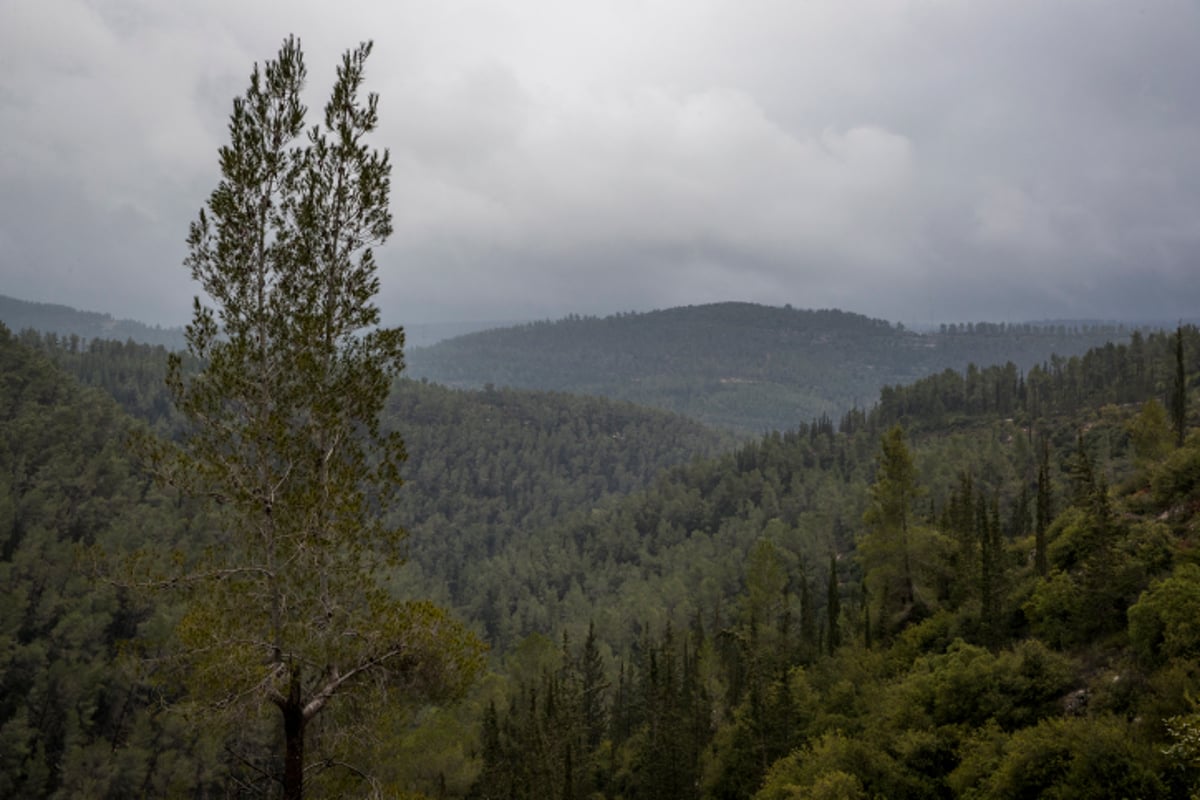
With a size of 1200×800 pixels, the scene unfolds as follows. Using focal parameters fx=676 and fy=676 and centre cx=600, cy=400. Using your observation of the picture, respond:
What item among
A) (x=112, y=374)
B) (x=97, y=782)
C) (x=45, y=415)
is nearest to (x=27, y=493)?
(x=45, y=415)

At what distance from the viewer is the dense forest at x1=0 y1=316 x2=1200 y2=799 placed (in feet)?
66.4

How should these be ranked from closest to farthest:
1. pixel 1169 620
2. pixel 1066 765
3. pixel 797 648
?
pixel 1066 765, pixel 1169 620, pixel 797 648

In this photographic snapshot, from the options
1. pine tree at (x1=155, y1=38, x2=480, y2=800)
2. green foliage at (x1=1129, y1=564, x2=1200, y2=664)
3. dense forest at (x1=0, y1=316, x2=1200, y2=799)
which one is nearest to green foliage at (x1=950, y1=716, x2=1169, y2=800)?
dense forest at (x1=0, y1=316, x2=1200, y2=799)

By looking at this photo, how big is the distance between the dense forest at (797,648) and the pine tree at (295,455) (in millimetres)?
1277

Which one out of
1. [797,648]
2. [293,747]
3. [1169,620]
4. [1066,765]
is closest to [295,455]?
[293,747]

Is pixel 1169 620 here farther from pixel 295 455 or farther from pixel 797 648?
pixel 797 648

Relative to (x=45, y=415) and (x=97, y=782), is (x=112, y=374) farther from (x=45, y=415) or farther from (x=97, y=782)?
(x=97, y=782)

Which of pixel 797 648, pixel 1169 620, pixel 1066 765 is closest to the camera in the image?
pixel 1066 765

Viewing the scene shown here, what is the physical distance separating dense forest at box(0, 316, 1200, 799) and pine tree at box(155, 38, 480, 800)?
4.19ft

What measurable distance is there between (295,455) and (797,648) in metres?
49.8

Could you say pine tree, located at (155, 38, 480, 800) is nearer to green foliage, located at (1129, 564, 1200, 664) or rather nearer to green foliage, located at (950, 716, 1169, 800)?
green foliage, located at (950, 716, 1169, 800)

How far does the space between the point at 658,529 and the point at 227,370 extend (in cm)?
14610

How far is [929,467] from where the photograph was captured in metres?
104

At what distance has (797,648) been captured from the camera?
5303 centimetres
